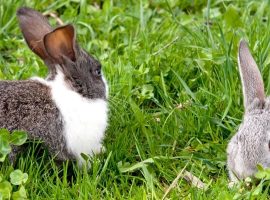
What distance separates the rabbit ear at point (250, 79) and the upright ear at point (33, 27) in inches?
58.2

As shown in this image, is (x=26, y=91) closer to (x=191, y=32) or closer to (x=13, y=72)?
(x=13, y=72)

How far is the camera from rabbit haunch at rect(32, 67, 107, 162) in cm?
694

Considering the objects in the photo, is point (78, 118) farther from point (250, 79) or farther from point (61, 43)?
point (250, 79)

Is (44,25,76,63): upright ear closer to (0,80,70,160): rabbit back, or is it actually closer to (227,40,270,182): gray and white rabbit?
(0,80,70,160): rabbit back

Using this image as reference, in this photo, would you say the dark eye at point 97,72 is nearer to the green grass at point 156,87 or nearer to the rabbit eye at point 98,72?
the rabbit eye at point 98,72

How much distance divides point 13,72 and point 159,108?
129 centimetres

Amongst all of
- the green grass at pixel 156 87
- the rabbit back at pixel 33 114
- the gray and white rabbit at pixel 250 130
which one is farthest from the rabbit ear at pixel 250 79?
the rabbit back at pixel 33 114

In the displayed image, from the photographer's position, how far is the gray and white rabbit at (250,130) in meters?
6.52

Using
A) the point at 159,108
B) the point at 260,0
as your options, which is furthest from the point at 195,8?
the point at 159,108

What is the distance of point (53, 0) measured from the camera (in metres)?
9.42

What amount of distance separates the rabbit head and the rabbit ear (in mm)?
1046

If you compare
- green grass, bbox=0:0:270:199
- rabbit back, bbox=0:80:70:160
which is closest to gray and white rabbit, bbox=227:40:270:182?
green grass, bbox=0:0:270:199

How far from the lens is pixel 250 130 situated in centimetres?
673

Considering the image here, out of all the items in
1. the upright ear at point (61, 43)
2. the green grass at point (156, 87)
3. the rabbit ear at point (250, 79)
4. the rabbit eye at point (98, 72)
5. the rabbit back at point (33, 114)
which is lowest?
the green grass at point (156, 87)
